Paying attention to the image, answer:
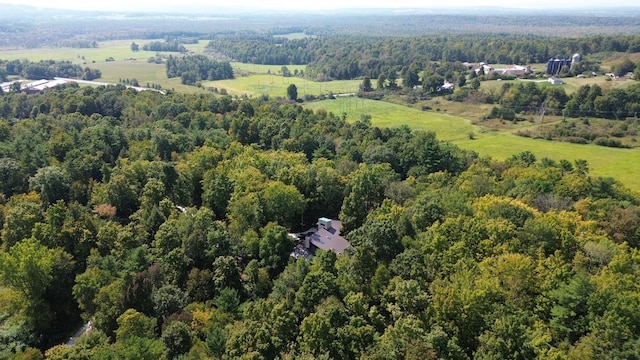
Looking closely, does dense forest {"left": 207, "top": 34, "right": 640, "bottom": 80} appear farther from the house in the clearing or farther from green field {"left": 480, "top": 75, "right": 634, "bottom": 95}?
the house in the clearing

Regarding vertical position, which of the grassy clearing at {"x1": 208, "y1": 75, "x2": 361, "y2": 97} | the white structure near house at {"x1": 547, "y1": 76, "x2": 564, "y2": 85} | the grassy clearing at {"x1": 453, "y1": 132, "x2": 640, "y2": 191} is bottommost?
the grassy clearing at {"x1": 453, "y1": 132, "x2": 640, "y2": 191}

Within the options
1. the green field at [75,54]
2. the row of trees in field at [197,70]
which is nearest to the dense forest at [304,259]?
the row of trees in field at [197,70]

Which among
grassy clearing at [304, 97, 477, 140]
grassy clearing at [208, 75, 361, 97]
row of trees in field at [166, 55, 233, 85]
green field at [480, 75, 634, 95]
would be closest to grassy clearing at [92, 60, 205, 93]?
row of trees in field at [166, 55, 233, 85]

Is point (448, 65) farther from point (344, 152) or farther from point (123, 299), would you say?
point (123, 299)

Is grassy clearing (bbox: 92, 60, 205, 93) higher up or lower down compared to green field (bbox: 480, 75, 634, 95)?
lower down

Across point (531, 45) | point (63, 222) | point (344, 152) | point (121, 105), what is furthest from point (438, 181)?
point (531, 45)

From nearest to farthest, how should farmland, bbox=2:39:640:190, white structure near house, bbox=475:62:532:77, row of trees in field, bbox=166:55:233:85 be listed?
farmland, bbox=2:39:640:190
white structure near house, bbox=475:62:532:77
row of trees in field, bbox=166:55:233:85

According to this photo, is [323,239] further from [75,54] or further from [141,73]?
[75,54]

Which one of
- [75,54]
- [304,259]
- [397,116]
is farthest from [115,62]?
[304,259]
